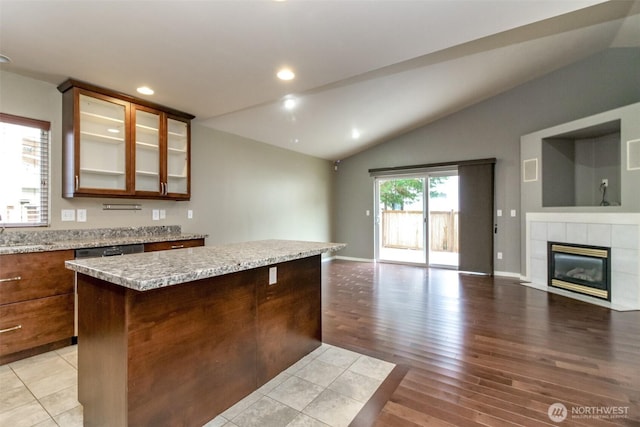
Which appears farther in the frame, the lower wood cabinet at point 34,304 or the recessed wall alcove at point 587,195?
the recessed wall alcove at point 587,195

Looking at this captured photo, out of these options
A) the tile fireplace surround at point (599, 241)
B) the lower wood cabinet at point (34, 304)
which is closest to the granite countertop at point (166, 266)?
the lower wood cabinet at point (34, 304)

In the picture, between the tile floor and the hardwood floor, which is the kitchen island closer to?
the tile floor

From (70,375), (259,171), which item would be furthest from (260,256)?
(259,171)

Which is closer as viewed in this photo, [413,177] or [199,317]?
[199,317]

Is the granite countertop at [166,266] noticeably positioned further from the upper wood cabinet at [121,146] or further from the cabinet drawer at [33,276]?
the upper wood cabinet at [121,146]

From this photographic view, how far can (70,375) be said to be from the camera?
Answer: 215 centimetres

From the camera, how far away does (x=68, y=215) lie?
2.91 m

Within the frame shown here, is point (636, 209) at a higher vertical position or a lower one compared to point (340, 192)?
lower

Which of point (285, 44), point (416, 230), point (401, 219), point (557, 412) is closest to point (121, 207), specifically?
point (285, 44)

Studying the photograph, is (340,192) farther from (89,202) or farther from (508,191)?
(89,202)

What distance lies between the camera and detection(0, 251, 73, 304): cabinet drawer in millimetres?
2240

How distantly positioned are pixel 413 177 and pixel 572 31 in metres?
3.29

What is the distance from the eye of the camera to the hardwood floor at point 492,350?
1.78 metres

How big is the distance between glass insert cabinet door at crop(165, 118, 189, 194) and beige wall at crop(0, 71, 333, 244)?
26 cm
